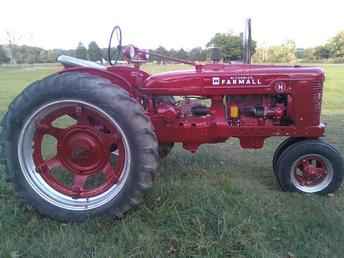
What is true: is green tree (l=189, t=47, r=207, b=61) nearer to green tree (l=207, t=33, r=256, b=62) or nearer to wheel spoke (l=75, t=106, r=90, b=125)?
green tree (l=207, t=33, r=256, b=62)

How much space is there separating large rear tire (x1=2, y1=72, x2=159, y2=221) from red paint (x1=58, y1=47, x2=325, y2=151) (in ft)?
1.77

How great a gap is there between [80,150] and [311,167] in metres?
2.10

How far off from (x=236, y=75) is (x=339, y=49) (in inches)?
1488

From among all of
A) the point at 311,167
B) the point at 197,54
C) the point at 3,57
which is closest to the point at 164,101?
the point at 311,167

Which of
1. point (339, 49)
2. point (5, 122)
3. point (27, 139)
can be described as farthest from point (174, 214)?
point (339, 49)

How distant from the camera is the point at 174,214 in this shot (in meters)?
3.18

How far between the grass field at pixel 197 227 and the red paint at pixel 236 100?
0.52 meters

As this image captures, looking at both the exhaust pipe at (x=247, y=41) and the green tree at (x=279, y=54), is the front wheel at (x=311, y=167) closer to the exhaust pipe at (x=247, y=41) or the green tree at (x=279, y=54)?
the exhaust pipe at (x=247, y=41)

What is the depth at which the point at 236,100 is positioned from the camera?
383 cm

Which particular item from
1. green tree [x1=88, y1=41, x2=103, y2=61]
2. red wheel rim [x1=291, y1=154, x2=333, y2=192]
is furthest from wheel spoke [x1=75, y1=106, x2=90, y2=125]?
red wheel rim [x1=291, y1=154, x2=333, y2=192]

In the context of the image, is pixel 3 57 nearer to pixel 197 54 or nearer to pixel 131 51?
pixel 197 54

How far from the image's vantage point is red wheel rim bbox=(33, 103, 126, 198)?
3.30 meters

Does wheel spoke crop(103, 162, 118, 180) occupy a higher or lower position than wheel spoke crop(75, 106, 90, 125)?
lower

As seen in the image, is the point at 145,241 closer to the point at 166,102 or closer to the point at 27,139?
the point at 27,139
